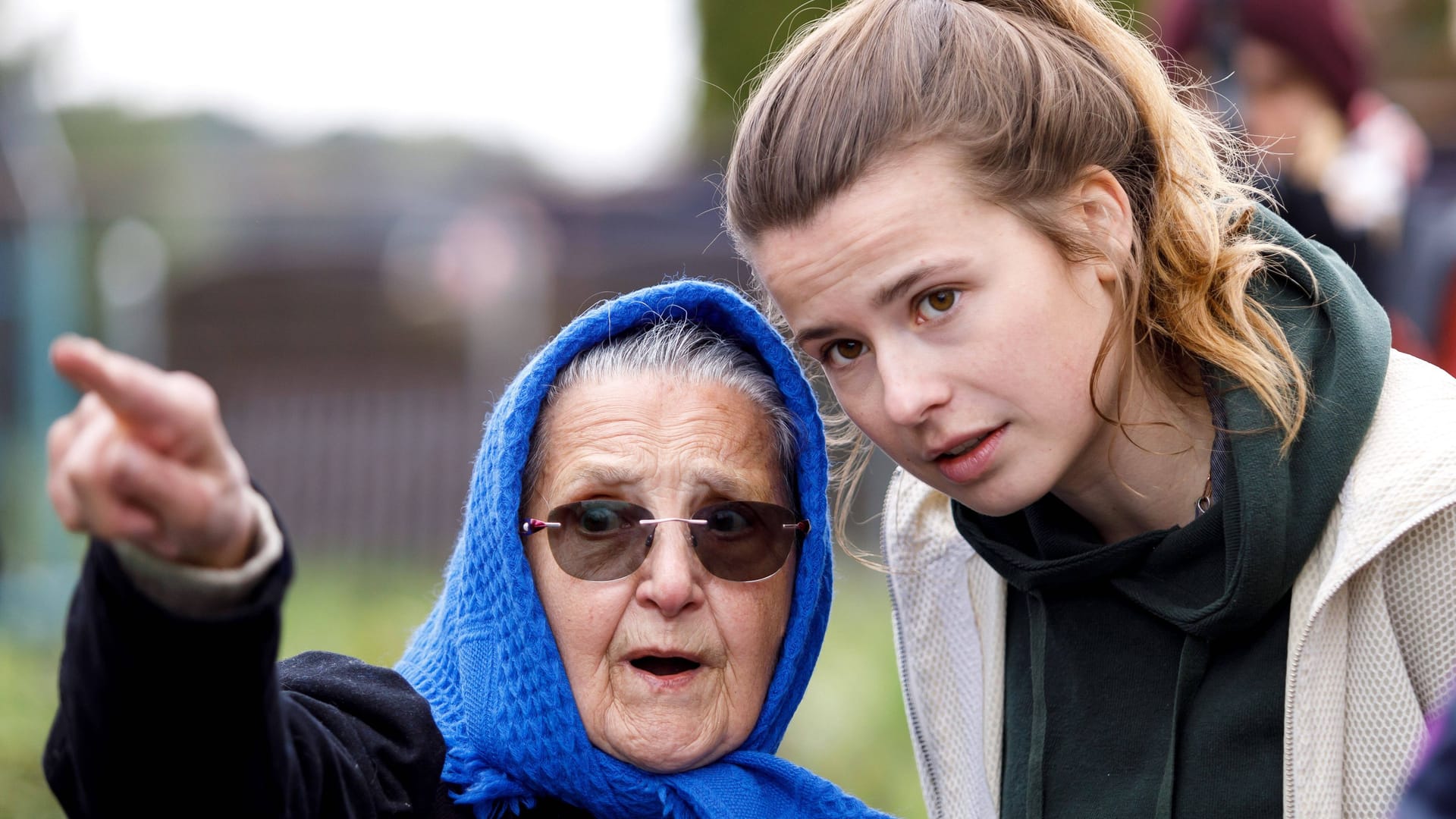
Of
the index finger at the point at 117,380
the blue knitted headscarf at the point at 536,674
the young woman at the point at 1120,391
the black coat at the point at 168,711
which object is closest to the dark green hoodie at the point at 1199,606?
the young woman at the point at 1120,391

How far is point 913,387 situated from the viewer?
89.8 inches

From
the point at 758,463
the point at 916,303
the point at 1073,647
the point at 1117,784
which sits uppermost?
the point at 916,303

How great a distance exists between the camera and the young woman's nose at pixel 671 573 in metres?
2.45

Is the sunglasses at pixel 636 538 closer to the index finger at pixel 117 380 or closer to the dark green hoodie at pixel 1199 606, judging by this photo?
the dark green hoodie at pixel 1199 606

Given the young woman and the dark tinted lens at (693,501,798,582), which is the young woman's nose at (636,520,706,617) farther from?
the young woman

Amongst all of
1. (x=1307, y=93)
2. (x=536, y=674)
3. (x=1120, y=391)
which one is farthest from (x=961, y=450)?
(x=1307, y=93)

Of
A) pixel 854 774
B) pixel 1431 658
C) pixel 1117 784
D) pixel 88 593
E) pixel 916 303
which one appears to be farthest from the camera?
pixel 854 774

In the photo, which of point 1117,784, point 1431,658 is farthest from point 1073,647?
point 1431,658

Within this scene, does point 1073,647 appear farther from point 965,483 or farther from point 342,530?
point 342,530

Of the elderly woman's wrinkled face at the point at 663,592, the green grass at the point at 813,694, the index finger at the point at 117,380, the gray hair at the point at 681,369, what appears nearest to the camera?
the index finger at the point at 117,380

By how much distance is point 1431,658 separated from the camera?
212cm

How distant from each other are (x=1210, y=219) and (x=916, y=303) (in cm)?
56

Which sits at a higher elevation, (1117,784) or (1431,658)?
(1431,658)

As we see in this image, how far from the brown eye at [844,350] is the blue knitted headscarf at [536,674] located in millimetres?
268
